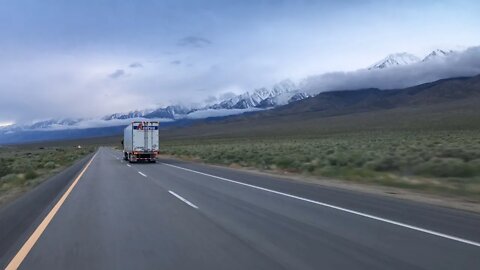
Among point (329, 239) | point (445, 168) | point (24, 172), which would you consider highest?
point (445, 168)

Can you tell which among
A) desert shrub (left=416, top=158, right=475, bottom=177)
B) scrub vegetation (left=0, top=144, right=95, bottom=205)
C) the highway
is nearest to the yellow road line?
the highway

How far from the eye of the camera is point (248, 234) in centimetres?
1006

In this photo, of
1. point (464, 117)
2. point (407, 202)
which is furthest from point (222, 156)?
point (464, 117)

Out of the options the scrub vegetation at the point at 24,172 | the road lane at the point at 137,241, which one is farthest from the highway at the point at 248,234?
the scrub vegetation at the point at 24,172

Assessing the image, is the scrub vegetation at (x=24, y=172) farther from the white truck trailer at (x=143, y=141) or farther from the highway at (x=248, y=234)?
the highway at (x=248, y=234)

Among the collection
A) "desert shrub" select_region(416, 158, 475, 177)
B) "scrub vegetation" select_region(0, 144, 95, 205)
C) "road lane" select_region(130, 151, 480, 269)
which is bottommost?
"scrub vegetation" select_region(0, 144, 95, 205)

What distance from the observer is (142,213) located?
1339 cm

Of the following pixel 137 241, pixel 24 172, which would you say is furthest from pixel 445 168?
pixel 24 172

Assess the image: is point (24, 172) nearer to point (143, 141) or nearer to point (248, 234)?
point (143, 141)

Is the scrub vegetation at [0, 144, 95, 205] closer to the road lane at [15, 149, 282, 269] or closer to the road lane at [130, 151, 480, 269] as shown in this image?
the road lane at [15, 149, 282, 269]

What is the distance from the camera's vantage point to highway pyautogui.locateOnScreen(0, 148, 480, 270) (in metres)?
7.83

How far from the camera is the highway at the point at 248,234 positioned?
308 inches

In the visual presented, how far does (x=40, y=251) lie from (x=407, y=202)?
10153 mm

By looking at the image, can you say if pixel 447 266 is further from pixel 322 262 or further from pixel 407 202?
pixel 407 202
